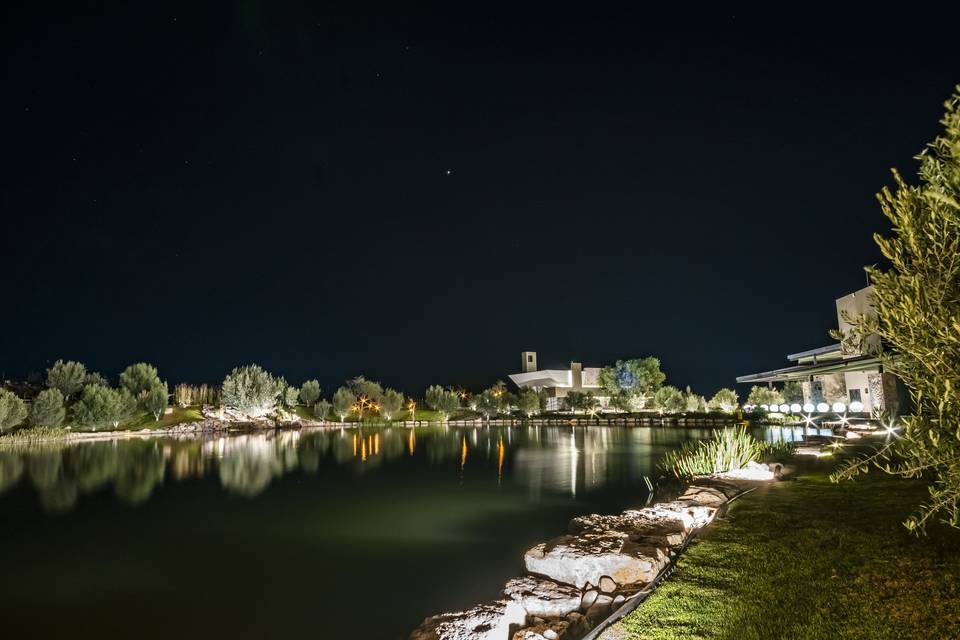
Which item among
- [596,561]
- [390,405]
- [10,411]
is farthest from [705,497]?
[390,405]

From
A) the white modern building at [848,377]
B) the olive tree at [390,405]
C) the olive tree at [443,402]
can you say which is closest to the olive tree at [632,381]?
the white modern building at [848,377]

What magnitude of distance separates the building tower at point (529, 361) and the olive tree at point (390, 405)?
37571 millimetres

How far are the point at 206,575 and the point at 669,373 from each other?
95.8 m

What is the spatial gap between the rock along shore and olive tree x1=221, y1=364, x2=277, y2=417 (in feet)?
172

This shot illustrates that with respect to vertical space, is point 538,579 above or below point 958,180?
below

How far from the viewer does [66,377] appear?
4466 centimetres

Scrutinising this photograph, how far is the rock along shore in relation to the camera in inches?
219

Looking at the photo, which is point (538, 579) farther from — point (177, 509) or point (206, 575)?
point (177, 509)

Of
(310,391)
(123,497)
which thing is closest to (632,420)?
(310,391)

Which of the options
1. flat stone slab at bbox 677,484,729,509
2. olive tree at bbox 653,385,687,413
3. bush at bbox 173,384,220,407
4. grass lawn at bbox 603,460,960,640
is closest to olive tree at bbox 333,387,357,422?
bush at bbox 173,384,220,407

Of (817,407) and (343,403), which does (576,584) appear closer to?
(817,407)

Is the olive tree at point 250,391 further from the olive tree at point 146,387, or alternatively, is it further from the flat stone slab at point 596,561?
the flat stone slab at point 596,561

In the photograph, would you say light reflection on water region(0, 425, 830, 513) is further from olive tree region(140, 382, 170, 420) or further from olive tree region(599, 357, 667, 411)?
olive tree region(599, 357, 667, 411)

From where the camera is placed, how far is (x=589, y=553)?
697 cm
